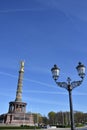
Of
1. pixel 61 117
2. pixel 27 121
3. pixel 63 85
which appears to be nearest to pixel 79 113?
pixel 61 117

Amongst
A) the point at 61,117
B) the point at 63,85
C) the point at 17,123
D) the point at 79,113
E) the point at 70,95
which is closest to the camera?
the point at 70,95

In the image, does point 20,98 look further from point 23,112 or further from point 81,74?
point 81,74

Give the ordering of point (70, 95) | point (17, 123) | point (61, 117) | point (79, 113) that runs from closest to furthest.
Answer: point (70, 95)
point (17, 123)
point (61, 117)
point (79, 113)

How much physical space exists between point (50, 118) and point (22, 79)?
7194cm

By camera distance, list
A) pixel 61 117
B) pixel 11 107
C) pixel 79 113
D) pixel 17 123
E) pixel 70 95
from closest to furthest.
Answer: pixel 70 95, pixel 17 123, pixel 11 107, pixel 61 117, pixel 79 113

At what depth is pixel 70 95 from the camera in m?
11.2

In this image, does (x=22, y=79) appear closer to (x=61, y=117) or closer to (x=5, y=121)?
(x=5, y=121)

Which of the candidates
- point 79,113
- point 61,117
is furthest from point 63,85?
point 79,113

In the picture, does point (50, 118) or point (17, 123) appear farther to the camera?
point (50, 118)

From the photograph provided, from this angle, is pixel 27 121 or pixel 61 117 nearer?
pixel 27 121

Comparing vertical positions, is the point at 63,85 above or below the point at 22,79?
below

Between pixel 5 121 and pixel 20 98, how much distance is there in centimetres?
1047

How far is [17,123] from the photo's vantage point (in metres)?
80.9

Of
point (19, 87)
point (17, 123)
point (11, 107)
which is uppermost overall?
point (19, 87)
